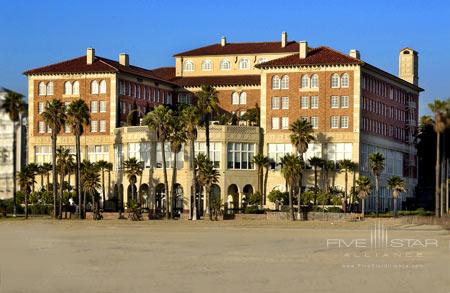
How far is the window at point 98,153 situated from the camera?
136125 millimetres

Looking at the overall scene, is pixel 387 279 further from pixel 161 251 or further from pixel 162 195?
pixel 162 195

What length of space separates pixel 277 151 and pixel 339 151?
7.83 metres

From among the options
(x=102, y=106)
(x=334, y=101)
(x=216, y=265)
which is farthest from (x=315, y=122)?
(x=216, y=265)

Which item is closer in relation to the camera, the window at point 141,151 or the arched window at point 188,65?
the window at point 141,151

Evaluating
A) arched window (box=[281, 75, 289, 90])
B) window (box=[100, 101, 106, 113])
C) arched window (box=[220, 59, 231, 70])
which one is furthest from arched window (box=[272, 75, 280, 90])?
arched window (box=[220, 59, 231, 70])

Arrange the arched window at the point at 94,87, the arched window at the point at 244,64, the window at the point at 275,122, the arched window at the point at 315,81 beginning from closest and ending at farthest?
the arched window at the point at 315,81 < the window at the point at 275,122 < the arched window at the point at 94,87 < the arched window at the point at 244,64

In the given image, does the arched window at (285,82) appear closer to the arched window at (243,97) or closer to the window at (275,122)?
the window at (275,122)

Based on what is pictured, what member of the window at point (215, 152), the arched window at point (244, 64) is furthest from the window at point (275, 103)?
the arched window at point (244, 64)

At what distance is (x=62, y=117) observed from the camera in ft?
386

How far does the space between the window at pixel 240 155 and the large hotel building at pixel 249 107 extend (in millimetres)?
122

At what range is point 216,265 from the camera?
145ft

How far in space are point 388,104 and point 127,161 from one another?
38969 millimetres

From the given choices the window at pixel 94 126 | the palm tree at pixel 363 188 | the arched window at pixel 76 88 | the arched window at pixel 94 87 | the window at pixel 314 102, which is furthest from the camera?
the arched window at pixel 76 88

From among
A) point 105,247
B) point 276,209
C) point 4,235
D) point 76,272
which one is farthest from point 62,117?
point 76,272
